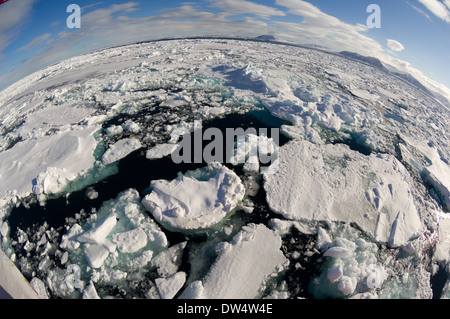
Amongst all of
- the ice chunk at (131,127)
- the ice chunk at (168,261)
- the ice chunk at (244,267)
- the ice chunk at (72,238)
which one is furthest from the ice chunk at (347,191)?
the ice chunk at (131,127)

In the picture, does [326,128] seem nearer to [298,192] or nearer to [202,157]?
[298,192]

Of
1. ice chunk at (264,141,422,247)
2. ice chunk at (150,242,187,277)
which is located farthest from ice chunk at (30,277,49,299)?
ice chunk at (264,141,422,247)

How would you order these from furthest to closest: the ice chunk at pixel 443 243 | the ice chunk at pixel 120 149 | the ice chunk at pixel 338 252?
the ice chunk at pixel 120 149 → the ice chunk at pixel 443 243 → the ice chunk at pixel 338 252

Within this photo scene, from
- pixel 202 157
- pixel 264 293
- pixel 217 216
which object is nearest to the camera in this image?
pixel 264 293

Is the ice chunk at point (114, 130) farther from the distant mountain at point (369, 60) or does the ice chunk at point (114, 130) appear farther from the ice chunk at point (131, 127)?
the distant mountain at point (369, 60)

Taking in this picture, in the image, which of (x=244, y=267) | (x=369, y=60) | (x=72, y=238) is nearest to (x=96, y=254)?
(x=72, y=238)

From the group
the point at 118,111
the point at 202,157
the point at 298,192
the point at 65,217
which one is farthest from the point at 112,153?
the point at 298,192

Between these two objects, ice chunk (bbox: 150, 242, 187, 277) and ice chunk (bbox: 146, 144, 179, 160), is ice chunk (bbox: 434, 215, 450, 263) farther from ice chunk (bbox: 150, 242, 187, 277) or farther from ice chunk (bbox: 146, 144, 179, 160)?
ice chunk (bbox: 146, 144, 179, 160)
